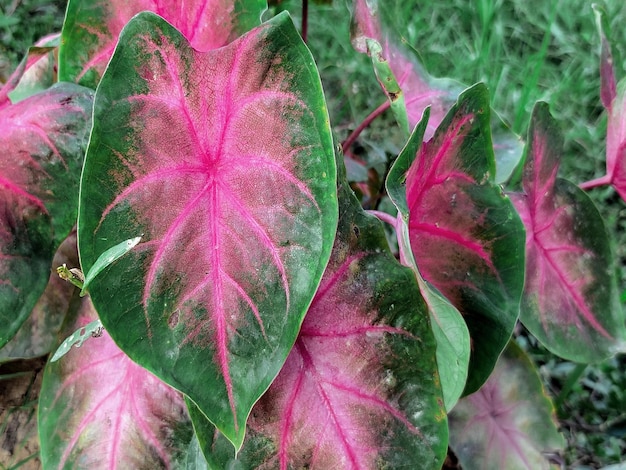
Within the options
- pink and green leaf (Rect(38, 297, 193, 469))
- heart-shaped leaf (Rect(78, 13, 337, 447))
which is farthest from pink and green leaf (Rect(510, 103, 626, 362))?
pink and green leaf (Rect(38, 297, 193, 469))

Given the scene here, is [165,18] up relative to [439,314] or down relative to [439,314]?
up

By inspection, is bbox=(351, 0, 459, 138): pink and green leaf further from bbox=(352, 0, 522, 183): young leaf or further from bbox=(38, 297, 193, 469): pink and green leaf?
bbox=(38, 297, 193, 469): pink and green leaf

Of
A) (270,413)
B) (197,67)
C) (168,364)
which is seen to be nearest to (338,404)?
(270,413)

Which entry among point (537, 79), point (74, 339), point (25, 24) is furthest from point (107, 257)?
point (25, 24)

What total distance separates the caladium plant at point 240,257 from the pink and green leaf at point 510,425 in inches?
4.8

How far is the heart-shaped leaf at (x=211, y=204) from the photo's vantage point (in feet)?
1.88

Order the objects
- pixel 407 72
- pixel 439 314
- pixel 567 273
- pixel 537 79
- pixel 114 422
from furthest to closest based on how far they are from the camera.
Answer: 1. pixel 537 79
2. pixel 407 72
3. pixel 567 273
4. pixel 114 422
5. pixel 439 314

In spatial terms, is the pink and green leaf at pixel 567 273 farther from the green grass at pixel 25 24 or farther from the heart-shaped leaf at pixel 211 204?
the green grass at pixel 25 24

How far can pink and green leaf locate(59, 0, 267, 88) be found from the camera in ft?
2.58

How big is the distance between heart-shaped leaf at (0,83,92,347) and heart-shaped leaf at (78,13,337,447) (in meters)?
0.20

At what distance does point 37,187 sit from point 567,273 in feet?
2.63

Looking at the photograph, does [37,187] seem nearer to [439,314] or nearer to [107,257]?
[107,257]

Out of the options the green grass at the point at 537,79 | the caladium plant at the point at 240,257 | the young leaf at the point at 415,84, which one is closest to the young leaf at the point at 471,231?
the caladium plant at the point at 240,257

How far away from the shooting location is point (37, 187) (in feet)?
2.41
